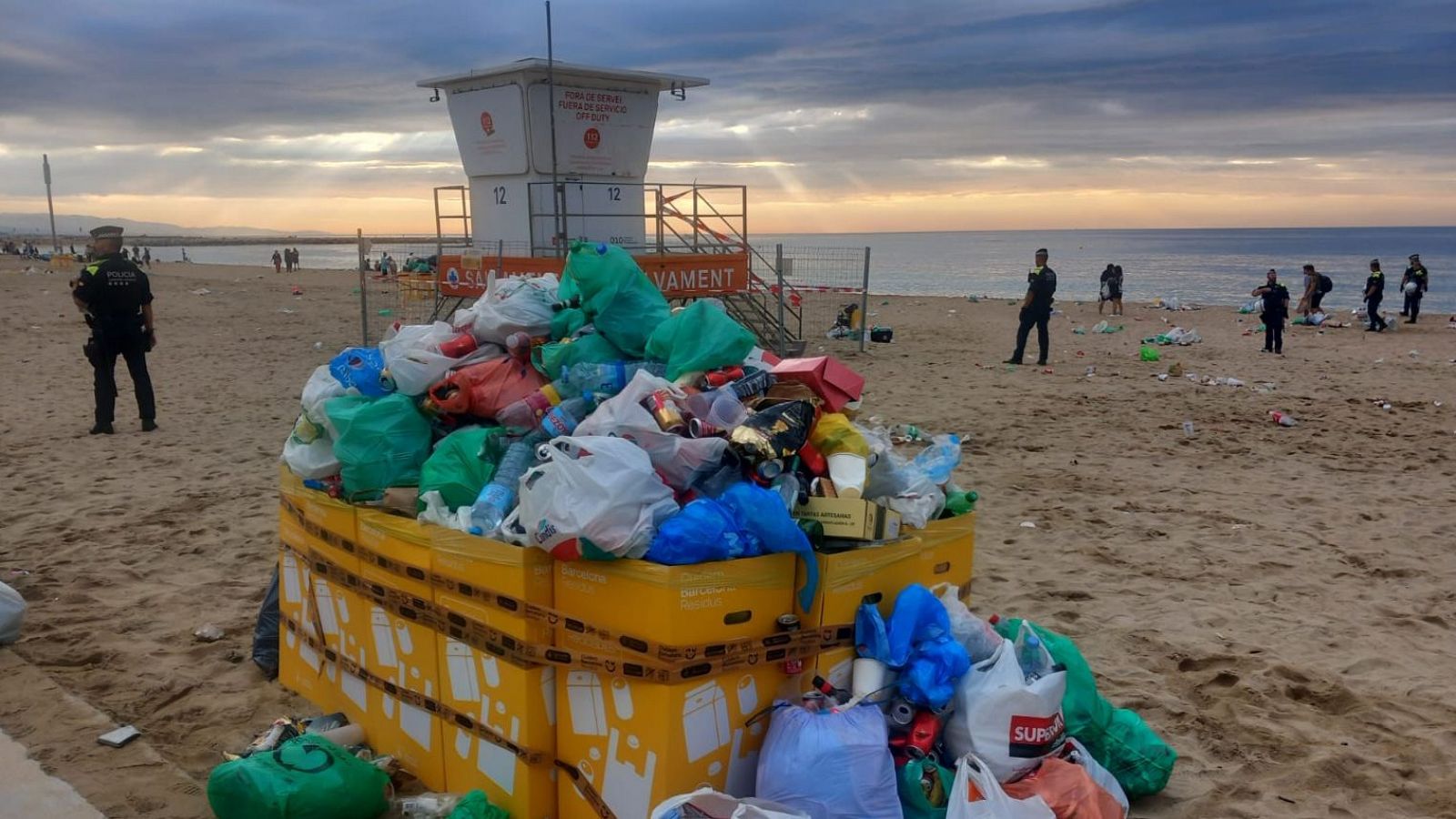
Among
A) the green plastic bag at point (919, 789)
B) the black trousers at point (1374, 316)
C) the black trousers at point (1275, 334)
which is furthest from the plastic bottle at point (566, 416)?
the black trousers at point (1374, 316)

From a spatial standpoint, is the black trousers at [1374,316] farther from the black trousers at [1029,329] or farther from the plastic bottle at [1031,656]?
the plastic bottle at [1031,656]

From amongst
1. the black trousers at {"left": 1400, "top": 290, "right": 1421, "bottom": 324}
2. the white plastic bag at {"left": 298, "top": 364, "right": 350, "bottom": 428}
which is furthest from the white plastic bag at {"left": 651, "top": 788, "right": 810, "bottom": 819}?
the black trousers at {"left": 1400, "top": 290, "right": 1421, "bottom": 324}

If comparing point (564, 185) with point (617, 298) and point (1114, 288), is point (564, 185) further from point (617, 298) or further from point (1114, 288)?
point (1114, 288)

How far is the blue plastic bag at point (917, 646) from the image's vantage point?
2996 mm

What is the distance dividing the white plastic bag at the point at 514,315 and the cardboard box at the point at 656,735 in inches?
64.1

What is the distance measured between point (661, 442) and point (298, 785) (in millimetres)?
1505

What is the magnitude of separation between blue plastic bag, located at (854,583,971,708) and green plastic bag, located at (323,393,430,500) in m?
1.70

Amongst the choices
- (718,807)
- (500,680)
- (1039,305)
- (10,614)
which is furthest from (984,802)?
Result: (1039,305)

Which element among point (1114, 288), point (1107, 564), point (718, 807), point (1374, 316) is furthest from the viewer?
point (1114, 288)

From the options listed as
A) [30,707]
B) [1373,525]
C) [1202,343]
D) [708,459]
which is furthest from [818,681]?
[1202,343]

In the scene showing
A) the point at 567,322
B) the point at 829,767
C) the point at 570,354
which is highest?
the point at 567,322

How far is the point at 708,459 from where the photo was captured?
322 cm

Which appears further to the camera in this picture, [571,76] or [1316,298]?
[1316,298]

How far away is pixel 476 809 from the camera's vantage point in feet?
10.1
